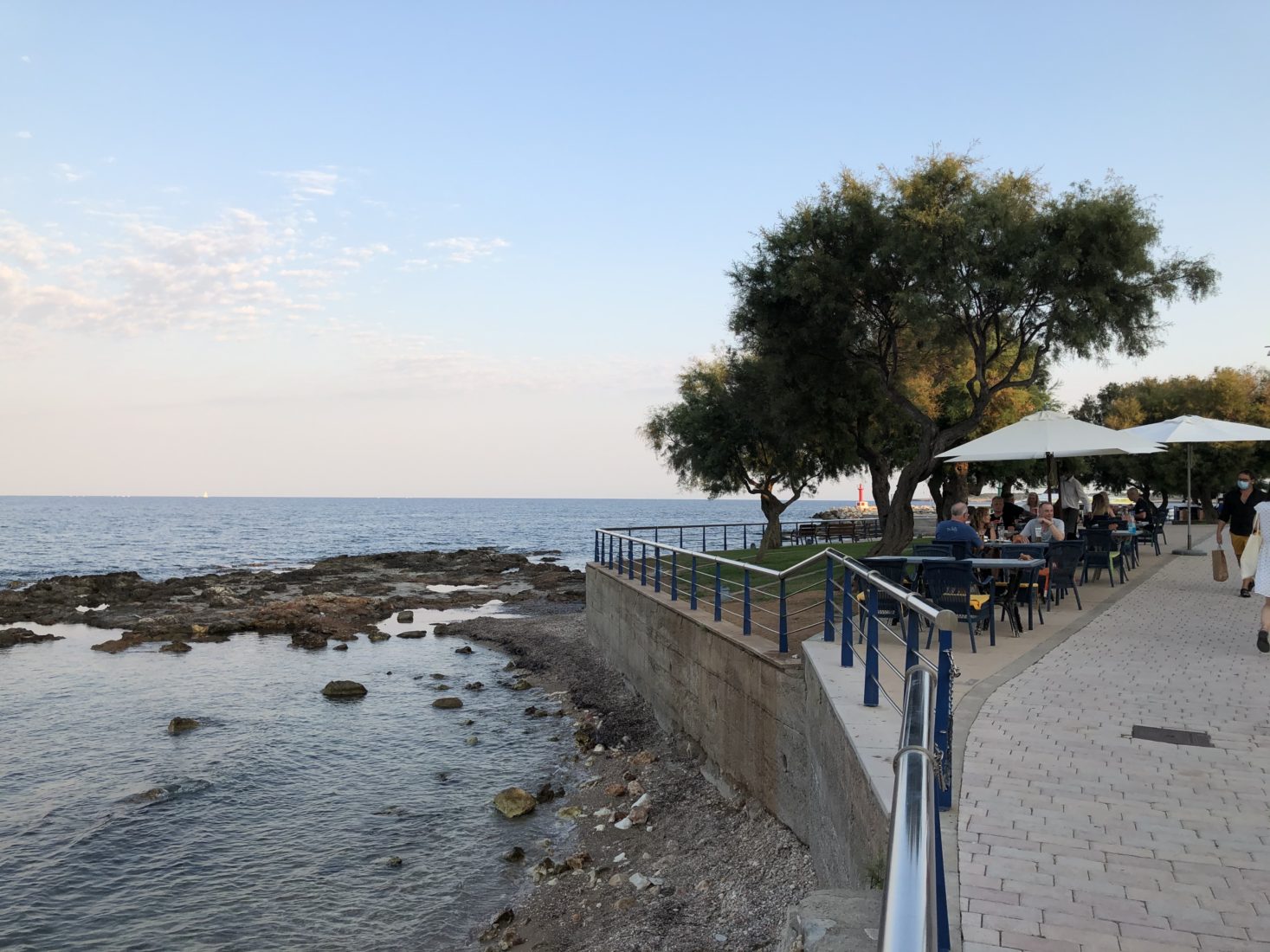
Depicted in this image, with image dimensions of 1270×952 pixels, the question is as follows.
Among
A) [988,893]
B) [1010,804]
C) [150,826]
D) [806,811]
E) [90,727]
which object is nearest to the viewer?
[988,893]

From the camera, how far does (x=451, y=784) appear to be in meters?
13.5

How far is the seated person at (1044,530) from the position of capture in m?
13.7

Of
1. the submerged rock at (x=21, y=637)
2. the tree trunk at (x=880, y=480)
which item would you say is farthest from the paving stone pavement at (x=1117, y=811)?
the submerged rock at (x=21, y=637)

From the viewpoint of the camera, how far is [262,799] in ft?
43.4

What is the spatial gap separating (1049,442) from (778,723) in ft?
26.3

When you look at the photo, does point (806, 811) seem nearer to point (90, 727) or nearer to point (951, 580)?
point (951, 580)

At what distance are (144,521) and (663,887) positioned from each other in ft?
455

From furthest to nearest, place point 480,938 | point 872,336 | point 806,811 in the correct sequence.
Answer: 1. point 872,336
2. point 480,938
3. point 806,811

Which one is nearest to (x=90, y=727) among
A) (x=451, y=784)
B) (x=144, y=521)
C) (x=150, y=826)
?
(x=150, y=826)

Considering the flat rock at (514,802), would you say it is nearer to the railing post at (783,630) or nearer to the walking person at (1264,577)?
the railing post at (783,630)

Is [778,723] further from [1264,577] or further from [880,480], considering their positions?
[880,480]

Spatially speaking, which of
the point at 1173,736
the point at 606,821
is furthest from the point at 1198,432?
the point at 606,821

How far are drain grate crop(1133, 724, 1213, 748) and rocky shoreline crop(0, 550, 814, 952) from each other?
287 cm

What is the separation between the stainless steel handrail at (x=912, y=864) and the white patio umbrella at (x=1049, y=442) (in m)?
13.6
